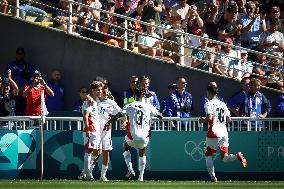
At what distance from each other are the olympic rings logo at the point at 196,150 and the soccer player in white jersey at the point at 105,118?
71.5 inches

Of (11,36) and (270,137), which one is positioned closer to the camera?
(270,137)

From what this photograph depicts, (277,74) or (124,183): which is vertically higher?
(277,74)

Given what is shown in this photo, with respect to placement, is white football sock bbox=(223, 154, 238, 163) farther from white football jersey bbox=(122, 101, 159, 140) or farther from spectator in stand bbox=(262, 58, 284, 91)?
spectator in stand bbox=(262, 58, 284, 91)

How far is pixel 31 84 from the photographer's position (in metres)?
27.5

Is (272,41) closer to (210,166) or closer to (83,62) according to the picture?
(83,62)

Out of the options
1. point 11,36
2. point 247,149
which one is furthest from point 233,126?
point 11,36

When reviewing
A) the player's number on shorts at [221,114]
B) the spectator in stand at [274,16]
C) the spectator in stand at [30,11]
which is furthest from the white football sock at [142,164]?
the spectator in stand at [274,16]

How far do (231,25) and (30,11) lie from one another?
17.6 feet

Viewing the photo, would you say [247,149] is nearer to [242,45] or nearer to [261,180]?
[261,180]

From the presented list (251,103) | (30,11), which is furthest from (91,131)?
(30,11)

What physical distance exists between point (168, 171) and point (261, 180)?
2.10m

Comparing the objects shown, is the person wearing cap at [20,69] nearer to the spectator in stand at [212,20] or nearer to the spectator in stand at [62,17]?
the spectator in stand at [62,17]

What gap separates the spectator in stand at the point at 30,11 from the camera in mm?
29448

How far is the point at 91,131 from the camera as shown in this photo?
24828 mm
